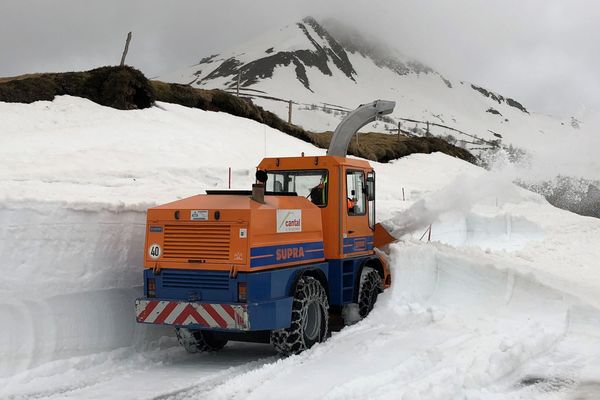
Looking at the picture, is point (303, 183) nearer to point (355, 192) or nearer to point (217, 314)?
point (355, 192)

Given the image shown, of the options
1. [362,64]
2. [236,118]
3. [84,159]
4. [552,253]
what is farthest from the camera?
[362,64]

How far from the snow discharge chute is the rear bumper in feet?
18.0

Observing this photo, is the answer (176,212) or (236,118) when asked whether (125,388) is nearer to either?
(176,212)

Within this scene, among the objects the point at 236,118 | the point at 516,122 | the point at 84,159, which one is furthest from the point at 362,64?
the point at 84,159

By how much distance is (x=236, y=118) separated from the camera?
33750 millimetres

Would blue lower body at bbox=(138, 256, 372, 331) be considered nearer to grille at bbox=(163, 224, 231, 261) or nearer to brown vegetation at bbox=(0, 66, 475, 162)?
grille at bbox=(163, 224, 231, 261)

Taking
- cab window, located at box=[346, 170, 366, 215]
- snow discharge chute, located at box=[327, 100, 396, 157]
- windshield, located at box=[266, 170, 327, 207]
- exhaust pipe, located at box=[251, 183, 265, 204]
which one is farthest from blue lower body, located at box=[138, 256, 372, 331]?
snow discharge chute, located at box=[327, 100, 396, 157]

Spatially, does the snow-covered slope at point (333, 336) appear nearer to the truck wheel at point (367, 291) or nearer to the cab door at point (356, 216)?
the truck wheel at point (367, 291)

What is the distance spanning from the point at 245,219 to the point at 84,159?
13222mm

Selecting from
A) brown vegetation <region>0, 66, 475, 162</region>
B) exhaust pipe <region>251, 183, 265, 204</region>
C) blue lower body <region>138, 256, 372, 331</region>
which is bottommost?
blue lower body <region>138, 256, 372, 331</region>

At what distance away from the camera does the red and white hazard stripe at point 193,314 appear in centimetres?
746

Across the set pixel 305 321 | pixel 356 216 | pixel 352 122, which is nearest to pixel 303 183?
pixel 356 216

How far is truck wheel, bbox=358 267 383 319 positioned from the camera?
10.2 metres

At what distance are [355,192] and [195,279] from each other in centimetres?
332
